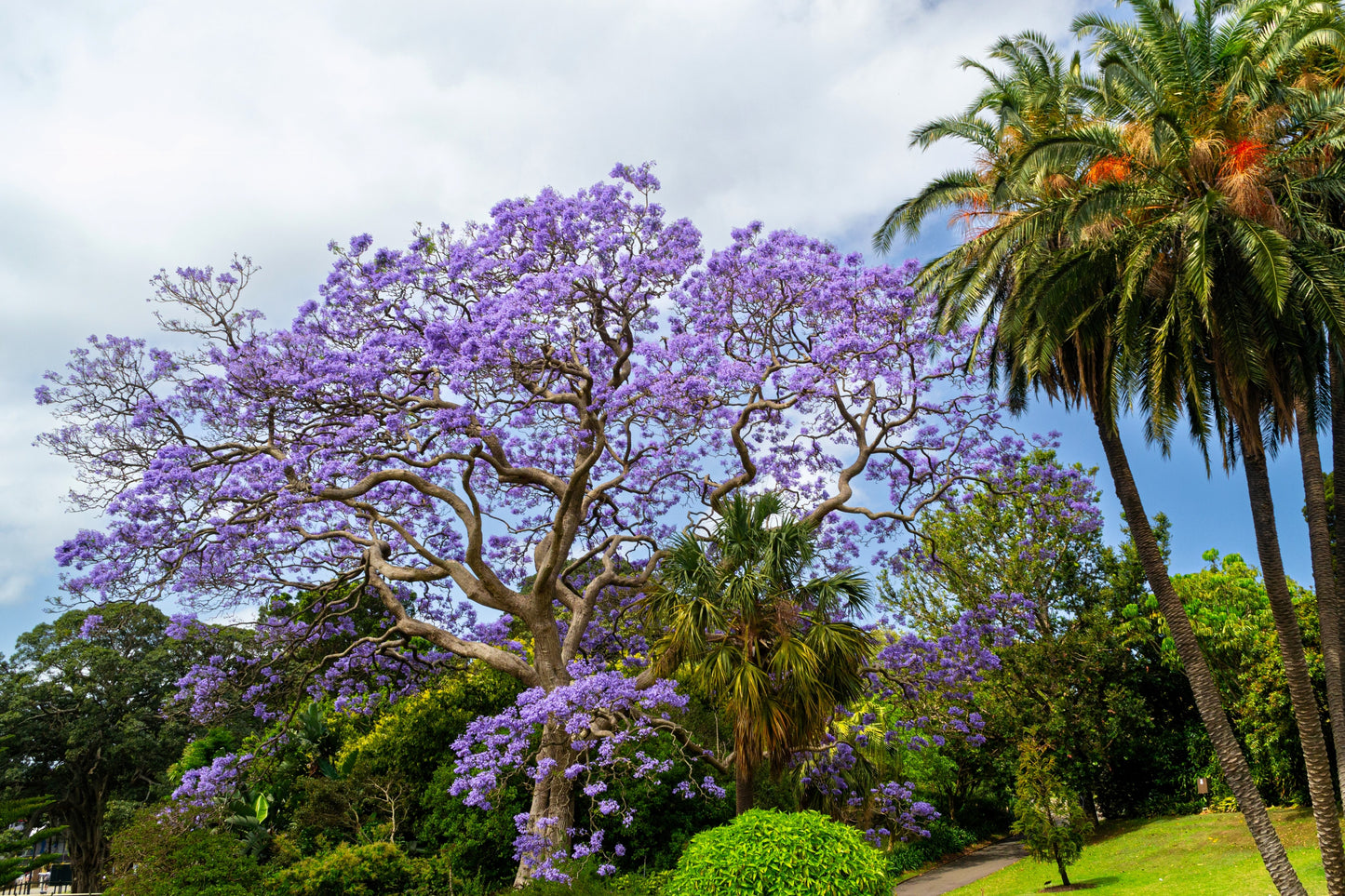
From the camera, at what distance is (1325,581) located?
1321 cm

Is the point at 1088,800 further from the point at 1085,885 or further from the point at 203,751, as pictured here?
the point at 203,751

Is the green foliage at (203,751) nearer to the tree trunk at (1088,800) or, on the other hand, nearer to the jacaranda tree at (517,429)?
the jacaranda tree at (517,429)

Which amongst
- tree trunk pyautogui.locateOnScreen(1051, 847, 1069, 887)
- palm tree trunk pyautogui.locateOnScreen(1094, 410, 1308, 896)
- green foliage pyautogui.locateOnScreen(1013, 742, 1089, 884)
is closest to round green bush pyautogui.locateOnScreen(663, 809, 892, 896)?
palm tree trunk pyautogui.locateOnScreen(1094, 410, 1308, 896)

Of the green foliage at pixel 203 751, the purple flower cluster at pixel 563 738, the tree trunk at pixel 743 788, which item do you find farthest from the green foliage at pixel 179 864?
the tree trunk at pixel 743 788

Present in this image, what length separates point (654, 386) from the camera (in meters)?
15.0

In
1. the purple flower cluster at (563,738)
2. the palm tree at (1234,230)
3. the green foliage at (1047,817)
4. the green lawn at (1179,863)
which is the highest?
the palm tree at (1234,230)

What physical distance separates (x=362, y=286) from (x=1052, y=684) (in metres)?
19.7

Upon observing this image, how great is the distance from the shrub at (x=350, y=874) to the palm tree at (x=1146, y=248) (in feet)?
43.0

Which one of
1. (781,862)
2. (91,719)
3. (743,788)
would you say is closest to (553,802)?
(743,788)

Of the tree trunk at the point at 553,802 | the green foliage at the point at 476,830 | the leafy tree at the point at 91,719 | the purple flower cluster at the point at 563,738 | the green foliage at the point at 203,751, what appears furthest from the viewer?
the leafy tree at the point at 91,719

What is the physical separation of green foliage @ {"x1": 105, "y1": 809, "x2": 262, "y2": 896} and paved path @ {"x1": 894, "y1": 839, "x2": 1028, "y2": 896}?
13155 millimetres

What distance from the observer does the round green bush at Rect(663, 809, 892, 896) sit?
9648 mm

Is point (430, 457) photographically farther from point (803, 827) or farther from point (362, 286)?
point (803, 827)

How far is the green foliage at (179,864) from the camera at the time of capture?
44.4 ft
